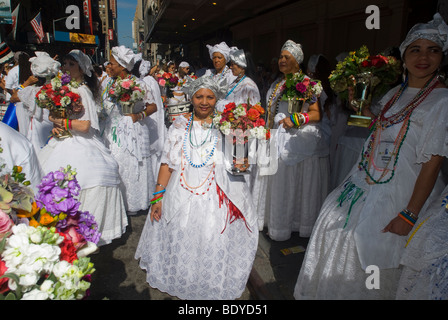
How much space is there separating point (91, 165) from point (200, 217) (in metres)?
1.62

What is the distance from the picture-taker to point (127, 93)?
475 cm

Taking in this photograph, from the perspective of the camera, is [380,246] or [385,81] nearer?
[380,246]

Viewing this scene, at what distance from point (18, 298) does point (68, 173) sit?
2.36 feet

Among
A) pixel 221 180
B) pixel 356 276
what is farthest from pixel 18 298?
pixel 356 276

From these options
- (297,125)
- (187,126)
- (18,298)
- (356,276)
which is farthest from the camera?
(297,125)

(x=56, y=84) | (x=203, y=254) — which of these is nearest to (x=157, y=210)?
(x=203, y=254)

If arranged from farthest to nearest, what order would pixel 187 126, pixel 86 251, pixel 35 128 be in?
pixel 35 128, pixel 187 126, pixel 86 251

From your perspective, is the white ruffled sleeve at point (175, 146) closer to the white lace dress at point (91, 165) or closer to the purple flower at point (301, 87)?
the white lace dress at point (91, 165)

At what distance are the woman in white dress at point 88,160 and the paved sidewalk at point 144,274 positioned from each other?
283mm

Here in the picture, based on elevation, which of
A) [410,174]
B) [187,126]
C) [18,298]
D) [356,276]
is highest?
[187,126]

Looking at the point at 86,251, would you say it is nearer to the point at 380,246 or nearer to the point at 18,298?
the point at 18,298

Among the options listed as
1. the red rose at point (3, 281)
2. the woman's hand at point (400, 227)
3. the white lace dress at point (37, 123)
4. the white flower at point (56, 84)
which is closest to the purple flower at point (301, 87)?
the woman's hand at point (400, 227)

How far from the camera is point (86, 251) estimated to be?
170cm

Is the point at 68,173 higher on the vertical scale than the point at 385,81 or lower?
lower
